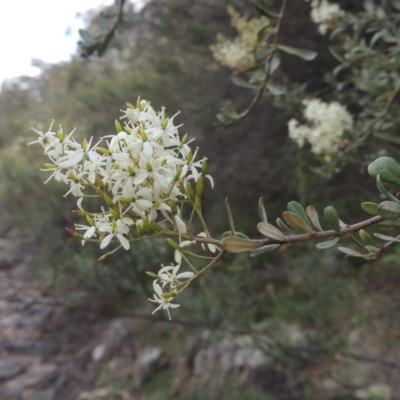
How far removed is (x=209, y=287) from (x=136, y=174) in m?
2.52

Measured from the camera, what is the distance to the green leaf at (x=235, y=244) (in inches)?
21.3

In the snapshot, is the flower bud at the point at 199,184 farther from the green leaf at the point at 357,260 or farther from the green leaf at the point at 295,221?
the green leaf at the point at 357,260

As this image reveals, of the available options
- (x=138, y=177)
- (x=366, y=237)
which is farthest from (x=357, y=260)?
(x=138, y=177)

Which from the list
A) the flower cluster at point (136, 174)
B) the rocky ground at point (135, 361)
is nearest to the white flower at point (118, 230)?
the flower cluster at point (136, 174)

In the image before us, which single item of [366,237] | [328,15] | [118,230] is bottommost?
[366,237]

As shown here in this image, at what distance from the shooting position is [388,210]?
542mm

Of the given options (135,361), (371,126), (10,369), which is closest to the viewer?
(371,126)

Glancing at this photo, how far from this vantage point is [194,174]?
1.93 ft

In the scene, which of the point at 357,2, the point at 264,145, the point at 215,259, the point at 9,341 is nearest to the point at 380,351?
the point at 264,145

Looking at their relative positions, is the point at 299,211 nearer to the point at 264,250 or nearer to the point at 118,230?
the point at 264,250

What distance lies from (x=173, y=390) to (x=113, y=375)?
0.77 metres

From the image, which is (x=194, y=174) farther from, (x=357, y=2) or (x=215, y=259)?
(x=357, y=2)

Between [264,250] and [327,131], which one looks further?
[327,131]

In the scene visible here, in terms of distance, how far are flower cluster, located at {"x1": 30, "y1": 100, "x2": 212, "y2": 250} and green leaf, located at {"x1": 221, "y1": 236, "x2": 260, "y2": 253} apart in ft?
0.19
